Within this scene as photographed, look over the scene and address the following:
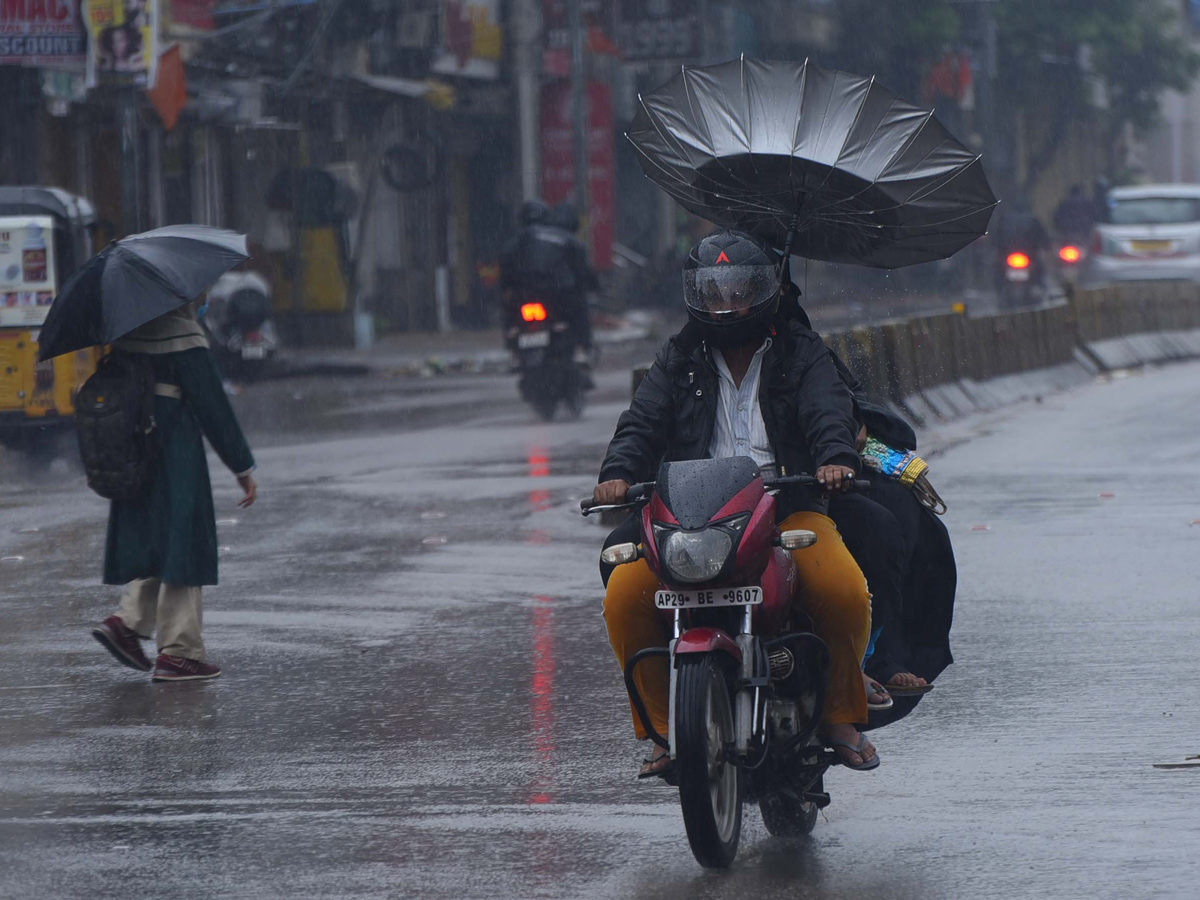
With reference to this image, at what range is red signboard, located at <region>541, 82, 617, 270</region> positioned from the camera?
3297 centimetres

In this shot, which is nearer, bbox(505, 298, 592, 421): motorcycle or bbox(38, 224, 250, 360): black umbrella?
bbox(38, 224, 250, 360): black umbrella

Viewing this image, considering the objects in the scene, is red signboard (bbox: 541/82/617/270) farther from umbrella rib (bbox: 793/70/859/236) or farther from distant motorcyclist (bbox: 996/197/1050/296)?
umbrella rib (bbox: 793/70/859/236)

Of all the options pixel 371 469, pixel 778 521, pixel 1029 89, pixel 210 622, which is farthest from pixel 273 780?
pixel 1029 89

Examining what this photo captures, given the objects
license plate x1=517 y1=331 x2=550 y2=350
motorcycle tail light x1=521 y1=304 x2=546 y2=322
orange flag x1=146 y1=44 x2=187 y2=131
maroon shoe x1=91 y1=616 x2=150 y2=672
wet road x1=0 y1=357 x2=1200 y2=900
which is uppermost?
orange flag x1=146 y1=44 x2=187 y2=131

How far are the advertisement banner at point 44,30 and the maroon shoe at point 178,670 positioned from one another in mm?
14402

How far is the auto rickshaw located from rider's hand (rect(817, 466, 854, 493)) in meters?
9.92

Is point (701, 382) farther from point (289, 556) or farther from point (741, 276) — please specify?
point (289, 556)

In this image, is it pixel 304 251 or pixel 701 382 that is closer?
pixel 701 382

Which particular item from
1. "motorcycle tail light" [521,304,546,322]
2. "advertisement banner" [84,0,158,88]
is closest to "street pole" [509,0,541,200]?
"advertisement banner" [84,0,158,88]

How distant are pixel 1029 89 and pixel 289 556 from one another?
39.8 meters

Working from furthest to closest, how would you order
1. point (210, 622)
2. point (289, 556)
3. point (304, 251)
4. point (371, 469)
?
1. point (304, 251)
2. point (371, 469)
3. point (289, 556)
4. point (210, 622)

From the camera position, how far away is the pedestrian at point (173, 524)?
7.60 meters

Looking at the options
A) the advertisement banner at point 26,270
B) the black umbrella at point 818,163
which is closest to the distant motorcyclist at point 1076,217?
the advertisement banner at point 26,270

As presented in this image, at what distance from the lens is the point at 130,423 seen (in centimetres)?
754
